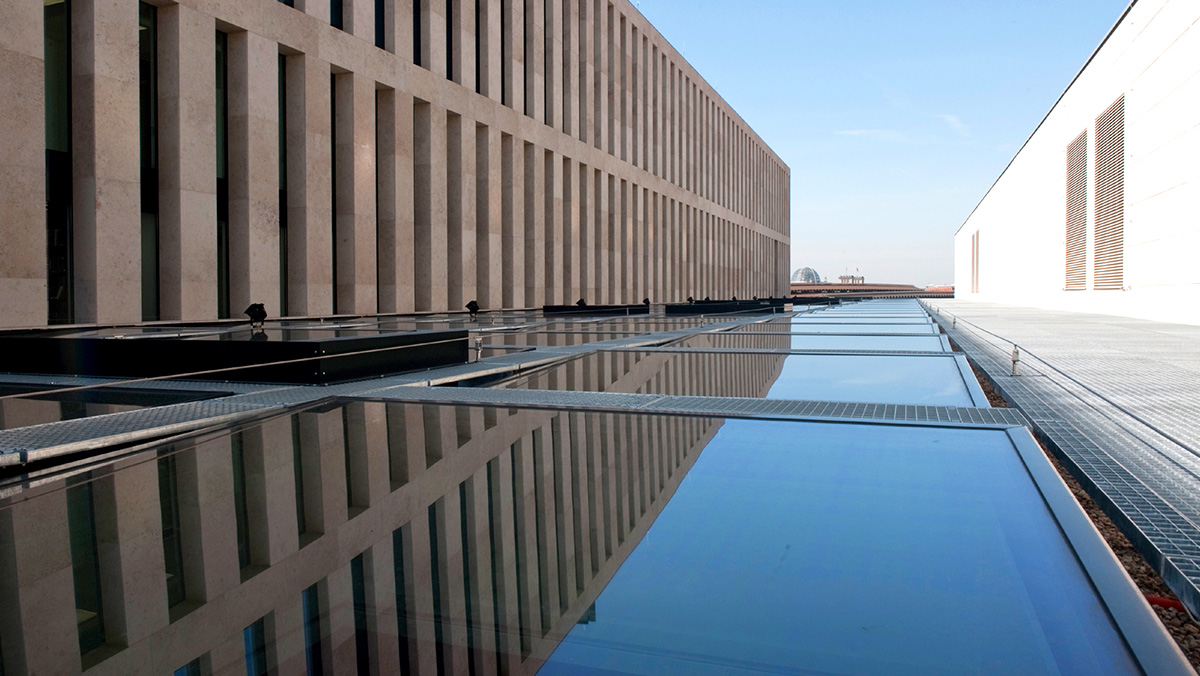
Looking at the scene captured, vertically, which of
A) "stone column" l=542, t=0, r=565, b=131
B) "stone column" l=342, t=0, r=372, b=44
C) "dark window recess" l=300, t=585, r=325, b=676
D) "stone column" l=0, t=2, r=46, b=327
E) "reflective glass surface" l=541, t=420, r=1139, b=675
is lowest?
"reflective glass surface" l=541, t=420, r=1139, b=675

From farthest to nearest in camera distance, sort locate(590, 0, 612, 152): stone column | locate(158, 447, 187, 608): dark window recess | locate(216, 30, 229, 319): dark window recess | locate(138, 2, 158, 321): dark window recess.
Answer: locate(590, 0, 612, 152): stone column, locate(216, 30, 229, 319): dark window recess, locate(138, 2, 158, 321): dark window recess, locate(158, 447, 187, 608): dark window recess

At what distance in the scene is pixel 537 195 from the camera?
30125mm

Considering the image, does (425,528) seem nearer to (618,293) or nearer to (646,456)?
(646,456)

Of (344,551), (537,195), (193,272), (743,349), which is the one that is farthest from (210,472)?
(537,195)

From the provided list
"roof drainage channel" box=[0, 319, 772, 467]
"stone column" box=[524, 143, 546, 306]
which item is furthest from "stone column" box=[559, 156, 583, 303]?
"roof drainage channel" box=[0, 319, 772, 467]

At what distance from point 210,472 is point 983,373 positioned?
35.1ft

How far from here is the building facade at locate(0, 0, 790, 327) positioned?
46.5 ft

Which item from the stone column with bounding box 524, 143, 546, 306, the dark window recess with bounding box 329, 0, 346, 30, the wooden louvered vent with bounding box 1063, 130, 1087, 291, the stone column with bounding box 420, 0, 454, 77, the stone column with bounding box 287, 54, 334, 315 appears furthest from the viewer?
the wooden louvered vent with bounding box 1063, 130, 1087, 291

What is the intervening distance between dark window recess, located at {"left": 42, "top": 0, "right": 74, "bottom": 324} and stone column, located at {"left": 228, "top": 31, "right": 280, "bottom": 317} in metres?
3.21

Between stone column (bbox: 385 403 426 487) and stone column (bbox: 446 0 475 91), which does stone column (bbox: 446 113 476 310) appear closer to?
stone column (bbox: 446 0 475 91)

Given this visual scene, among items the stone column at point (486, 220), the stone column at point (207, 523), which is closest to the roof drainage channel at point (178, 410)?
the stone column at point (207, 523)

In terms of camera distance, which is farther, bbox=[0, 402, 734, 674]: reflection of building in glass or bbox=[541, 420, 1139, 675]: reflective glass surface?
bbox=[0, 402, 734, 674]: reflection of building in glass

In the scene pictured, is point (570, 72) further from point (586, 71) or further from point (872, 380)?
point (872, 380)

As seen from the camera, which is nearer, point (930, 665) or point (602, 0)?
point (930, 665)
